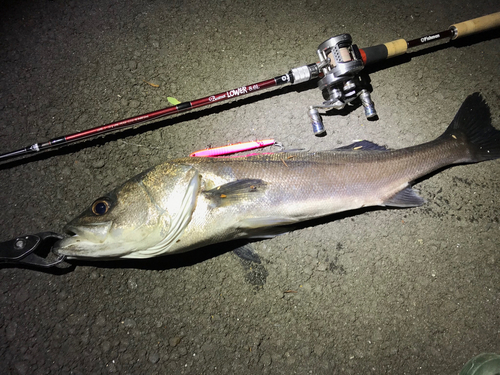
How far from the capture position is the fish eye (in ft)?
7.24

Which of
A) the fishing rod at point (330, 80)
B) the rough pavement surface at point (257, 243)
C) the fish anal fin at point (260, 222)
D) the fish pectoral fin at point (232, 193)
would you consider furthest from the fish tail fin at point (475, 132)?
the fish pectoral fin at point (232, 193)

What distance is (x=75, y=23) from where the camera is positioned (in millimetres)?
3021

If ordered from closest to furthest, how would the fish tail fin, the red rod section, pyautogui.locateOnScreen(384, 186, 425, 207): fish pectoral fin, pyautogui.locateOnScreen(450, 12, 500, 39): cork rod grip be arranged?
1. the red rod section
2. pyautogui.locateOnScreen(384, 186, 425, 207): fish pectoral fin
3. the fish tail fin
4. pyautogui.locateOnScreen(450, 12, 500, 39): cork rod grip

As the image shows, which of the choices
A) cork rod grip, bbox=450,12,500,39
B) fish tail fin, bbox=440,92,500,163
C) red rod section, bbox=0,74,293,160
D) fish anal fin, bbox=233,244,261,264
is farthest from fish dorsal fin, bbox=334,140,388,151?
cork rod grip, bbox=450,12,500,39

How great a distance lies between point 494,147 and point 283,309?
2511 millimetres

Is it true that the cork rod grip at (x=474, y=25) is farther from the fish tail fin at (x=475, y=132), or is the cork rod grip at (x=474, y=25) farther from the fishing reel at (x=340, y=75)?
the fishing reel at (x=340, y=75)

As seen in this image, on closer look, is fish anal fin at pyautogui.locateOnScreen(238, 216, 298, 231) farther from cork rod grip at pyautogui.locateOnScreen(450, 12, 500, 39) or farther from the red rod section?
cork rod grip at pyautogui.locateOnScreen(450, 12, 500, 39)

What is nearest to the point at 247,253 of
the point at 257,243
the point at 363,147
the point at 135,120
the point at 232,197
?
the point at 257,243

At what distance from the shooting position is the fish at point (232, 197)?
216cm

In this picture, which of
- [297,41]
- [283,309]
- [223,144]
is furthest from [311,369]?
[297,41]

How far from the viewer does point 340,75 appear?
2480 mm

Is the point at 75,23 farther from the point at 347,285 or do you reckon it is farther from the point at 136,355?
the point at 347,285

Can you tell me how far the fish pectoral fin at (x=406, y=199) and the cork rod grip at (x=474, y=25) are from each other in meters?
1.66

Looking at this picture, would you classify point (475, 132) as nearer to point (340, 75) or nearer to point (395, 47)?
point (395, 47)
